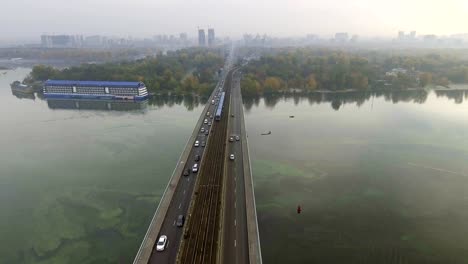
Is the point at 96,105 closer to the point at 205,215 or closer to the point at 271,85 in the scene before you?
the point at 271,85

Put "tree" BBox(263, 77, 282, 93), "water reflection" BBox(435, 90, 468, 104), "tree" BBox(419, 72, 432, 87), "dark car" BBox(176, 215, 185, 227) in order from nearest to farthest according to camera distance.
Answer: "dark car" BBox(176, 215, 185, 227)
"water reflection" BBox(435, 90, 468, 104)
"tree" BBox(263, 77, 282, 93)
"tree" BBox(419, 72, 432, 87)

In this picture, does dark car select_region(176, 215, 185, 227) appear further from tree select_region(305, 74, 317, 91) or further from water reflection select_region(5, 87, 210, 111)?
tree select_region(305, 74, 317, 91)

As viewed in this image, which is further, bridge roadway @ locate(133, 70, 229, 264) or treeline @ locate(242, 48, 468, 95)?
treeline @ locate(242, 48, 468, 95)

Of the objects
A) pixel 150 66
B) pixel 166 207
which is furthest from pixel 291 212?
pixel 150 66

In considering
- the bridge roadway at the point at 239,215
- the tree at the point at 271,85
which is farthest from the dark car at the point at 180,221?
the tree at the point at 271,85

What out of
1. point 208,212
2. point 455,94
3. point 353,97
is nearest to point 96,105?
point 208,212

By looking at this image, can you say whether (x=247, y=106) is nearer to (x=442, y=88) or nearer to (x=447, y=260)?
(x=447, y=260)

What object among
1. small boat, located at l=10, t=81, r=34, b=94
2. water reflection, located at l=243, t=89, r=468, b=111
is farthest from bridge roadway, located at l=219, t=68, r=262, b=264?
small boat, located at l=10, t=81, r=34, b=94
